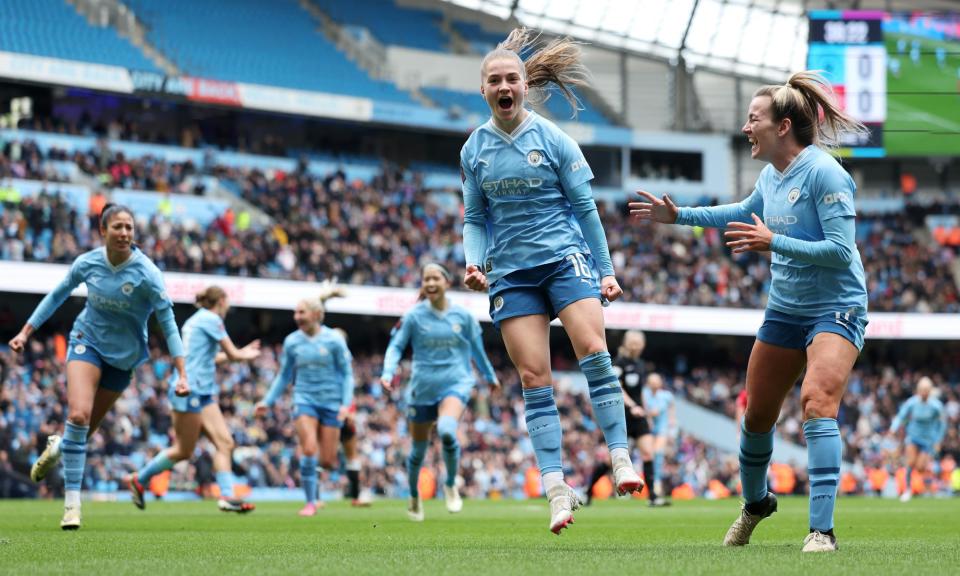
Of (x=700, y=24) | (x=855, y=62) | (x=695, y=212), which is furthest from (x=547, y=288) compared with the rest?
(x=700, y=24)

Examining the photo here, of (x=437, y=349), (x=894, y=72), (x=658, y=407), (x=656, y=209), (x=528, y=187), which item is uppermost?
(x=894, y=72)

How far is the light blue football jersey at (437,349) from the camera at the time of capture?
13.5 metres

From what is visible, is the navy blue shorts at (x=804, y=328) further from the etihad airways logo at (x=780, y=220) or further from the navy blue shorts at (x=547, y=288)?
the navy blue shorts at (x=547, y=288)

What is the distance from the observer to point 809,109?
7.30m

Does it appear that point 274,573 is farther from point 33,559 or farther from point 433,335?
point 433,335

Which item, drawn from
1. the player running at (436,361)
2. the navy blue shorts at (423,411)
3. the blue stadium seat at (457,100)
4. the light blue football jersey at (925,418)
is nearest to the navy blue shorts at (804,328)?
the player running at (436,361)

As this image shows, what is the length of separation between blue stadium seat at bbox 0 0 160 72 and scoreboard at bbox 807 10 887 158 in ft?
61.4

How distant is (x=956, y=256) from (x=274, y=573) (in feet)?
150

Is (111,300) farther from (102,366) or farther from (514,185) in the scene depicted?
(514,185)

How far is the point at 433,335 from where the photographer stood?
13.6 meters

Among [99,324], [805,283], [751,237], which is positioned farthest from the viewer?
[99,324]

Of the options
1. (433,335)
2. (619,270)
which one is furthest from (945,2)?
(433,335)

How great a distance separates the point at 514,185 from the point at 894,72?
3101cm

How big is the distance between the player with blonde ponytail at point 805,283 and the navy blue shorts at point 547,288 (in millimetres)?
634
